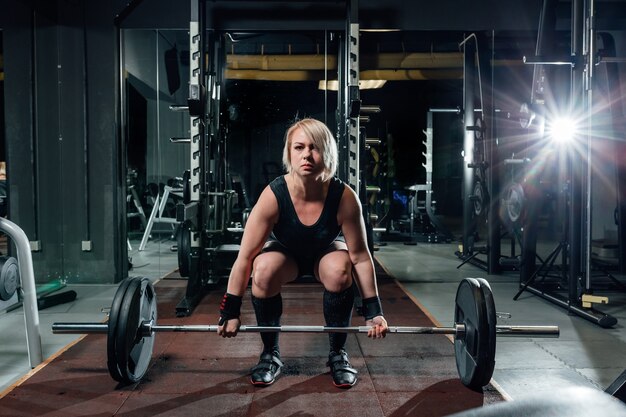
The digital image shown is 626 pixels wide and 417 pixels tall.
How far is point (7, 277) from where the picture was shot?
212 cm

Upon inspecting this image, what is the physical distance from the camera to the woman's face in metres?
1.85

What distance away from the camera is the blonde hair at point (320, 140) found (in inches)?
72.8

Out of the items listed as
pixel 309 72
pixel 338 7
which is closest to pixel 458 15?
pixel 338 7

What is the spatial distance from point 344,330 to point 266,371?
0.42 m

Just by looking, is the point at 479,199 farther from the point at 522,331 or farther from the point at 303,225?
the point at 303,225

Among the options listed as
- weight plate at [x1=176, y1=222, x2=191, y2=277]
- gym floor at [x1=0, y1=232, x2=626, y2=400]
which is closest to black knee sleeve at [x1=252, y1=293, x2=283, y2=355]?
gym floor at [x1=0, y1=232, x2=626, y2=400]

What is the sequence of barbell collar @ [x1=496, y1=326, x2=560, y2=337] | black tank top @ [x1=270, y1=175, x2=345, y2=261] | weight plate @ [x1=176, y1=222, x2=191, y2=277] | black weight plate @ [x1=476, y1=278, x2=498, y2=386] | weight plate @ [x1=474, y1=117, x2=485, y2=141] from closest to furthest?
black weight plate @ [x1=476, y1=278, x2=498, y2=386], barbell collar @ [x1=496, y1=326, x2=560, y2=337], black tank top @ [x1=270, y1=175, x2=345, y2=261], weight plate @ [x1=176, y1=222, x2=191, y2=277], weight plate @ [x1=474, y1=117, x2=485, y2=141]

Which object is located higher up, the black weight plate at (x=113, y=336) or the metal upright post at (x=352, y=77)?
the metal upright post at (x=352, y=77)

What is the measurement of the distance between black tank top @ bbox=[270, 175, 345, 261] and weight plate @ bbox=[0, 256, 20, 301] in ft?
3.58

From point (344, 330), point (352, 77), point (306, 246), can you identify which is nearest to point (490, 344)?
point (344, 330)

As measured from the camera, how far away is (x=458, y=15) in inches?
166

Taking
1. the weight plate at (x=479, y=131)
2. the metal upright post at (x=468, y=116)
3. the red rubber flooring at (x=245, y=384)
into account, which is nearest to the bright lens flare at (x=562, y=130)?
the weight plate at (x=479, y=131)

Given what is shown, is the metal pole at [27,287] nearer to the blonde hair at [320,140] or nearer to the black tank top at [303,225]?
the black tank top at [303,225]

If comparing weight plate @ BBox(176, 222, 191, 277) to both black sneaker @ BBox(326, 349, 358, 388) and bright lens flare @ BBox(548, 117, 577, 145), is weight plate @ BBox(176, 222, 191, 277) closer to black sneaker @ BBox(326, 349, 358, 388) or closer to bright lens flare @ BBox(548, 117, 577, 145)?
black sneaker @ BBox(326, 349, 358, 388)
